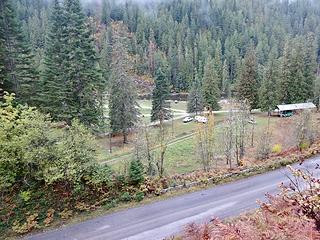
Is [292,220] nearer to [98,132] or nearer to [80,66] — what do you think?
[80,66]

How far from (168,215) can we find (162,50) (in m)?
105

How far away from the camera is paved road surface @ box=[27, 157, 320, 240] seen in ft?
64.0

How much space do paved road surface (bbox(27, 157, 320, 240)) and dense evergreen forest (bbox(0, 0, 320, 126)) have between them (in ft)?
40.6

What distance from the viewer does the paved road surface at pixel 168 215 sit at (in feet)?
64.0

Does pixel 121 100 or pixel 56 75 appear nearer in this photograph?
pixel 56 75

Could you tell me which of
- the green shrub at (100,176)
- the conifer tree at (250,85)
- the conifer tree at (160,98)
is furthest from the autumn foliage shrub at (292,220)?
the conifer tree at (250,85)

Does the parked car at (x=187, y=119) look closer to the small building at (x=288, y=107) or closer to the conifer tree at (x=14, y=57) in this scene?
the small building at (x=288, y=107)

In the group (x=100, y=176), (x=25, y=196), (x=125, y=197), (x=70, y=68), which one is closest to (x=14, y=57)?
(x=70, y=68)

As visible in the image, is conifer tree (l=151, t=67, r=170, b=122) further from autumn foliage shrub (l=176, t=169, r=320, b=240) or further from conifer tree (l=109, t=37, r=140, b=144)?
autumn foliage shrub (l=176, t=169, r=320, b=240)

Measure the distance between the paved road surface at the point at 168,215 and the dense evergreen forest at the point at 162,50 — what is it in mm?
12376

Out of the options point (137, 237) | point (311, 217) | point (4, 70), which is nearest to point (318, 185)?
point (311, 217)

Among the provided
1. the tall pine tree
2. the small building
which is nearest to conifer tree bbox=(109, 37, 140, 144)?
the tall pine tree

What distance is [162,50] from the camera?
402ft

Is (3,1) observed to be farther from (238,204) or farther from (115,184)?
(238,204)
